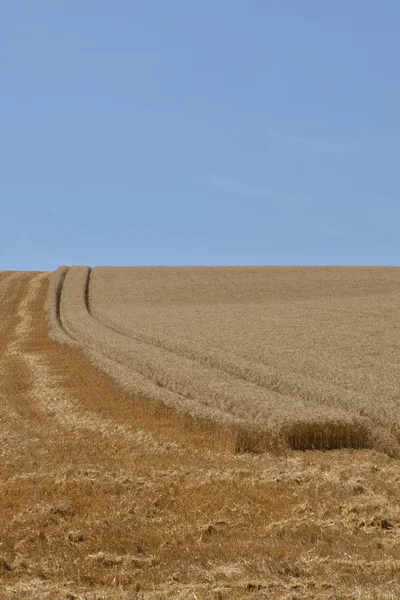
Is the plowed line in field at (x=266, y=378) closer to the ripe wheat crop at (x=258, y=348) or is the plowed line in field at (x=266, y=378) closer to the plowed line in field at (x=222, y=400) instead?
the ripe wheat crop at (x=258, y=348)

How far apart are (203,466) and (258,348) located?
12.2 m

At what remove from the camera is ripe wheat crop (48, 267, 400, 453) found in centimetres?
1403

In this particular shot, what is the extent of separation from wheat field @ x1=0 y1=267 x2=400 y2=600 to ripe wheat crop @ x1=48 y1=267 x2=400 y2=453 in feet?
0.22

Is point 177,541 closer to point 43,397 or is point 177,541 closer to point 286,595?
point 286,595

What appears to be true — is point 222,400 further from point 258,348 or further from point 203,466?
point 258,348

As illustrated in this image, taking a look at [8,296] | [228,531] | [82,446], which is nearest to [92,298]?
[8,296]

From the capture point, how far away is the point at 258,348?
23953mm

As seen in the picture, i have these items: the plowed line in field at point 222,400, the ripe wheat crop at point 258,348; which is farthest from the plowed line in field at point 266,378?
the plowed line in field at point 222,400

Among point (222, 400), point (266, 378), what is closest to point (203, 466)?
point (222, 400)

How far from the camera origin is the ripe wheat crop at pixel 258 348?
552 inches

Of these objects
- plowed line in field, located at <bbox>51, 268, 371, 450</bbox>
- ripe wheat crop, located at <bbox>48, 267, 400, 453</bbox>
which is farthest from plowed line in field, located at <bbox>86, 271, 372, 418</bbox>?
plowed line in field, located at <bbox>51, 268, 371, 450</bbox>

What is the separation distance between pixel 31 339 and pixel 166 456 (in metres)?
20.7

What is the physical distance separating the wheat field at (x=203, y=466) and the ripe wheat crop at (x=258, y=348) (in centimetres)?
7


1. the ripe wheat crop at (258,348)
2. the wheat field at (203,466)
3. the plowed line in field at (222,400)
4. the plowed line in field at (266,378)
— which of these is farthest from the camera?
the plowed line in field at (266,378)
